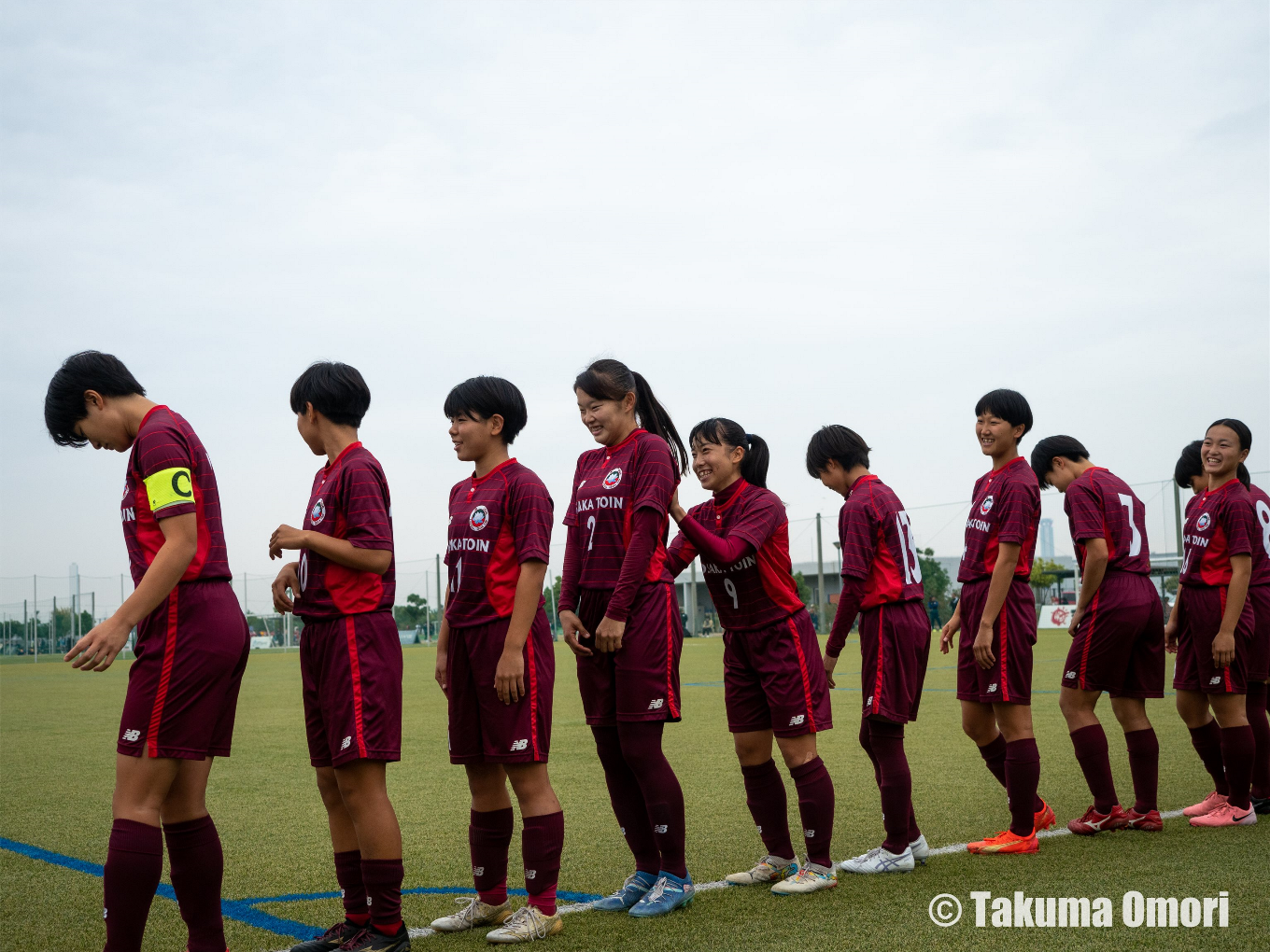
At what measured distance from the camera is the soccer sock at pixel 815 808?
14.1 ft

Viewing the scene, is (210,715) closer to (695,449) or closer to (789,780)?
(695,449)

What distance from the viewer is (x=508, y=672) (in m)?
3.72

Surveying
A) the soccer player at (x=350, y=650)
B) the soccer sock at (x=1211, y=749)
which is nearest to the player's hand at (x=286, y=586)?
the soccer player at (x=350, y=650)

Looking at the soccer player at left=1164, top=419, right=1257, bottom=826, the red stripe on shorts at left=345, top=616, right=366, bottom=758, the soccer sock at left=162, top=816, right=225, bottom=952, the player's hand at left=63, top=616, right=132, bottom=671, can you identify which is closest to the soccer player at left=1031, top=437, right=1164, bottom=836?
the soccer player at left=1164, top=419, right=1257, bottom=826

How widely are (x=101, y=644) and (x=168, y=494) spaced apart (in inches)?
18.3

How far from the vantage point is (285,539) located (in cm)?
340

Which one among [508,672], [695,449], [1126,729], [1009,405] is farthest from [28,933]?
[1126,729]

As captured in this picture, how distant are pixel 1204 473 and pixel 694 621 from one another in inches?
1450

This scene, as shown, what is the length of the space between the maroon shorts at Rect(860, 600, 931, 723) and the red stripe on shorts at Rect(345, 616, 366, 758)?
2.27 meters

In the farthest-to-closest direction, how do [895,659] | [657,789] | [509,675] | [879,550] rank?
[879,550]
[895,659]
[657,789]
[509,675]

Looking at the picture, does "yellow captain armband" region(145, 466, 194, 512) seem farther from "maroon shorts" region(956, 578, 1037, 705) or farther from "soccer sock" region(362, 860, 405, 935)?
"maroon shorts" region(956, 578, 1037, 705)

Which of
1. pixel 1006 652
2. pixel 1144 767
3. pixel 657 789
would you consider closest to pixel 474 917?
pixel 657 789

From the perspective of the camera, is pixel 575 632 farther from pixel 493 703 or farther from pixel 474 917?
pixel 474 917

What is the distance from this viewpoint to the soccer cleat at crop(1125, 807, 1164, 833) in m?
5.19
